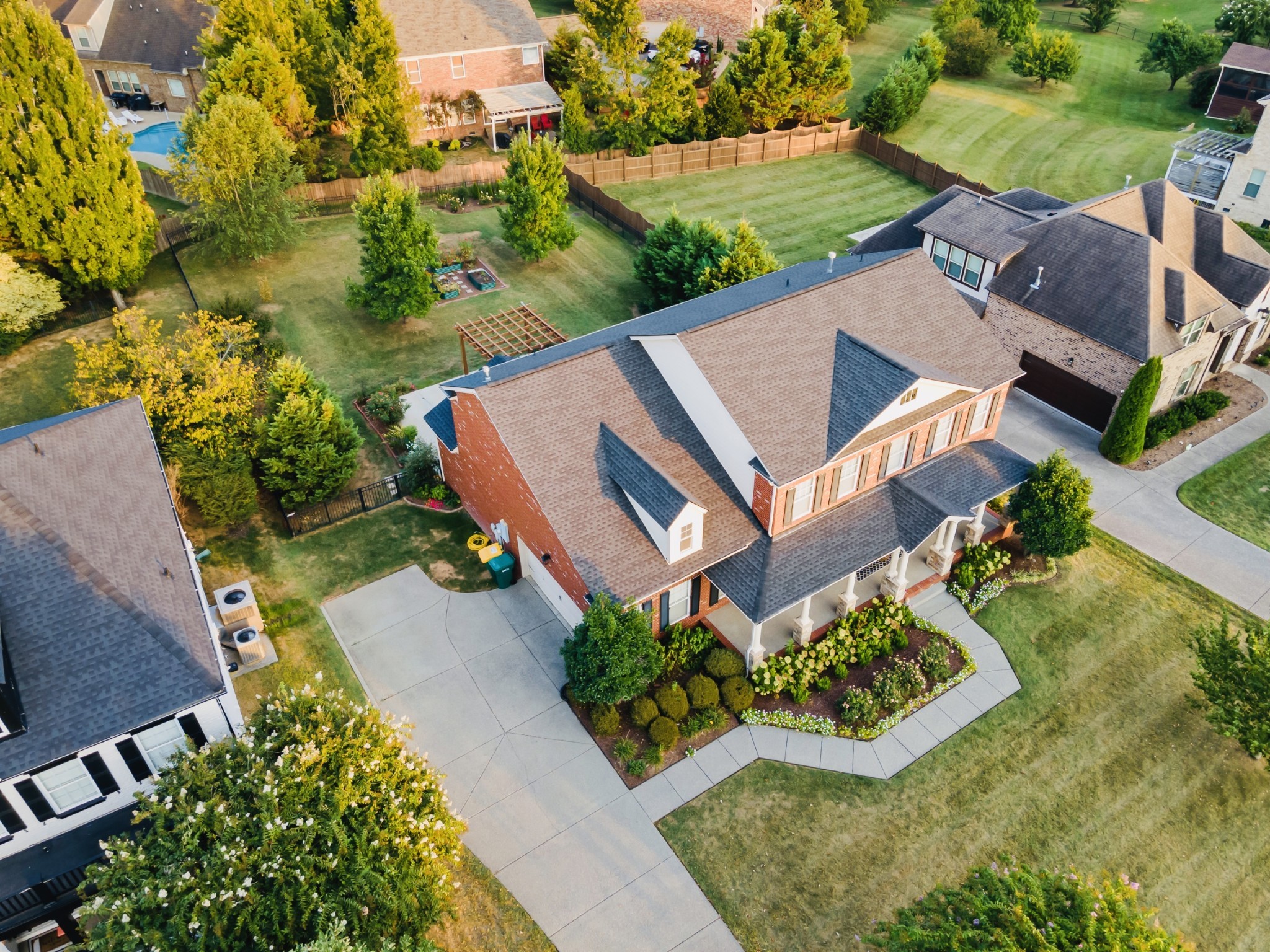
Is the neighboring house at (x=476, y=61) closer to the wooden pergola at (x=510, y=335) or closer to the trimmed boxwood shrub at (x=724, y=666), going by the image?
the wooden pergola at (x=510, y=335)

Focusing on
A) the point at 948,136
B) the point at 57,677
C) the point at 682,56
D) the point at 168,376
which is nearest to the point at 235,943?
the point at 57,677

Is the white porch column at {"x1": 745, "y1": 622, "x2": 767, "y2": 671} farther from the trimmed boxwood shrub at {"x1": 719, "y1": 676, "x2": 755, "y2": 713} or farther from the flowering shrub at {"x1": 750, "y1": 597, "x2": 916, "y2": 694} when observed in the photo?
the trimmed boxwood shrub at {"x1": 719, "y1": 676, "x2": 755, "y2": 713}

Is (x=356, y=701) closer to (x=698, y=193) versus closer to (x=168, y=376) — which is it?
(x=168, y=376)

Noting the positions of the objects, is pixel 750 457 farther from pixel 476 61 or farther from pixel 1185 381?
pixel 476 61

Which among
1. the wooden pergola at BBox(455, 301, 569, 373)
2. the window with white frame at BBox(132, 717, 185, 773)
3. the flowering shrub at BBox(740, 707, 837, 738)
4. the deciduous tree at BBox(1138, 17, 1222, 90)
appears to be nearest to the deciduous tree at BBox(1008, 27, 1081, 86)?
the deciduous tree at BBox(1138, 17, 1222, 90)

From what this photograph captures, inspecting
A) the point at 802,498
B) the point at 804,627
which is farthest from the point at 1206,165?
the point at 804,627

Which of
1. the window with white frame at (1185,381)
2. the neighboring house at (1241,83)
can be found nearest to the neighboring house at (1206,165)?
the neighboring house at (1241,83)

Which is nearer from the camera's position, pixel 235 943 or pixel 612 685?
pixel 235 943
